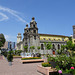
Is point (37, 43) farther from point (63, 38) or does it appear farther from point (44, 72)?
point (44, 72)

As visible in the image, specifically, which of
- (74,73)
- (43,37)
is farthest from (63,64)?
(43,37)

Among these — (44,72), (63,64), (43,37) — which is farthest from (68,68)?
(43,37)

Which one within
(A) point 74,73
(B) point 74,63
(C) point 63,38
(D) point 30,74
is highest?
(C) point 63,38

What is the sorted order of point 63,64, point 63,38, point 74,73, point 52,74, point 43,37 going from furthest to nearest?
point 63,38, point 43,37, point 52,74, point 63,64, point 74,73

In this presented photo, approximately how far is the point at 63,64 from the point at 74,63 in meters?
0.93

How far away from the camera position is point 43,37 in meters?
59.0

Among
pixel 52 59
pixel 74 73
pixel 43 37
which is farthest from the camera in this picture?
pixel 43 37

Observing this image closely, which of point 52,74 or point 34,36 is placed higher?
point 34,36

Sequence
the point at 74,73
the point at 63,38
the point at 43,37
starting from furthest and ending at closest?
1. the point at 63,38
2. the point at 43,37
3. the point at 74,73

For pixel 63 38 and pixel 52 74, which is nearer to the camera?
A: pixel 52 74

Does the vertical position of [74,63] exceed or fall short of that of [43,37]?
it falls short

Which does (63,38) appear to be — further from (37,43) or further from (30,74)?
(30,74)

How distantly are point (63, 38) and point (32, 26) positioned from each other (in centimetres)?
2435

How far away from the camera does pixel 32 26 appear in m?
51.3
